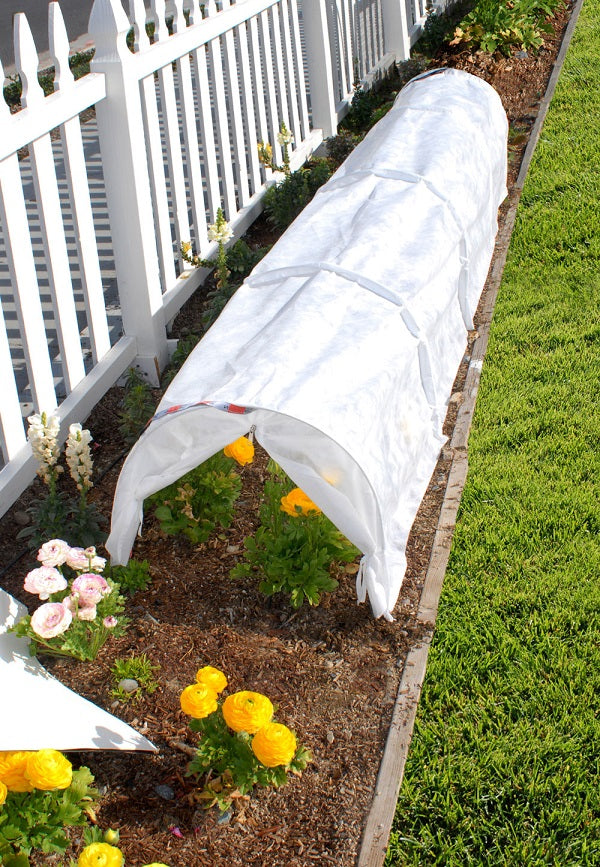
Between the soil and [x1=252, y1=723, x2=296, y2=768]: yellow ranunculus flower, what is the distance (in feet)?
0.95

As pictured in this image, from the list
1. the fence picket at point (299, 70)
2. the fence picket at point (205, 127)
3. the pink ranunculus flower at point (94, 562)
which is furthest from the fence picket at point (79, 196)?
the fence picket at point (299, 70)

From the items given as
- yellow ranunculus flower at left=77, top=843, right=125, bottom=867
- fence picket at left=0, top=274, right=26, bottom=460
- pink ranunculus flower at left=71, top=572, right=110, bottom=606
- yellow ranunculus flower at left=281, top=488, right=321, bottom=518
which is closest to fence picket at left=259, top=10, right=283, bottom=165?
fence picket at left=0, top=274, right=26, bottom=460

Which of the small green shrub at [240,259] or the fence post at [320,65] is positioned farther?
the fence post at [320,65]

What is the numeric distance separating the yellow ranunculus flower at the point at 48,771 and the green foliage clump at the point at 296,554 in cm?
Result: 116

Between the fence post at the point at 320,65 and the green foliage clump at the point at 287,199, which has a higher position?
the fence post at the point at 320,65

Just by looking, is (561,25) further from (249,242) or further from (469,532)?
(469,532)

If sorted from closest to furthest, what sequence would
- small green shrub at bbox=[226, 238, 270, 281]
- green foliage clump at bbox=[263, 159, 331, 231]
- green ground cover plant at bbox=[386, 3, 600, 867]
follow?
green ground cover plant at bbox=[386, 3, 600, 867]
small green shrub at bbox=[226, 238, 270, 281]
green foliage clump at bbox=[263, 159, 331, 231]

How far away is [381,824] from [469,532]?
4.62ft

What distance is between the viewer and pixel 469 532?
3.73 meters

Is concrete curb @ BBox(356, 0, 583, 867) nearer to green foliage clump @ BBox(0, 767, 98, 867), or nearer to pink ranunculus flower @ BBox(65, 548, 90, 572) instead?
green foliage clump @ BBox(0, 767, 98, 867)

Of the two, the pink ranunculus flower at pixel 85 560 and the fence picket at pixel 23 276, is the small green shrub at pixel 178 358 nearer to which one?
the fence picket at pixel 23 276

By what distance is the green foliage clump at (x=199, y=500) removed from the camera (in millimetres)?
3545

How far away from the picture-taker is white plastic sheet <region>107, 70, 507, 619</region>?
3.01 metres

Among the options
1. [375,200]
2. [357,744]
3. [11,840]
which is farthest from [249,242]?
[11,840]
